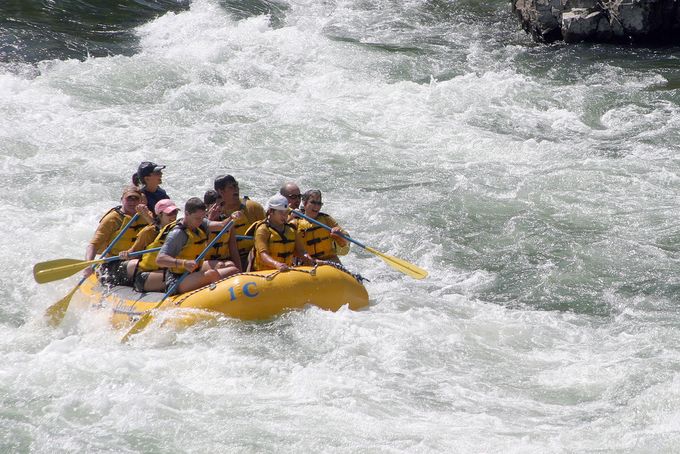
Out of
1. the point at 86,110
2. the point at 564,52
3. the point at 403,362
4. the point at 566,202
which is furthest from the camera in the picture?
the point at 564,52

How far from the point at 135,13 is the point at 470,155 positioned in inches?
324

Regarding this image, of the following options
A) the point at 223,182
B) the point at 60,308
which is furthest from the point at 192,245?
the point at 60,308

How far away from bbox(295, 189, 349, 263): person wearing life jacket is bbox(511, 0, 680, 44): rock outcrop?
919 centimetres

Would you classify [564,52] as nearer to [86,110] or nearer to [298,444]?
[86,110]

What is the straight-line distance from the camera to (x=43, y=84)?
44.9ft

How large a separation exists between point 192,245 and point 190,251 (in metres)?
0.05

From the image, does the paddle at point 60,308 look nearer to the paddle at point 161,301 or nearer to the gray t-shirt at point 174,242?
the gray t-shirt at point 174,242

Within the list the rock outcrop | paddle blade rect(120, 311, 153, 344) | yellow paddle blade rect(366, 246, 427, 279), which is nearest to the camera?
paddle blade rect(120, 311, 153, 344)

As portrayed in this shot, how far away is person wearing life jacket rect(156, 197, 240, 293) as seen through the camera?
7.34 metres

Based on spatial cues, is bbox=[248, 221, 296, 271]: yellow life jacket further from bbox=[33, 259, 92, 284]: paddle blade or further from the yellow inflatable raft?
bbox=[33, 259, 92, 284]: paddle blade

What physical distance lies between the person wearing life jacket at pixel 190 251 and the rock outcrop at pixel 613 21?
9987mm

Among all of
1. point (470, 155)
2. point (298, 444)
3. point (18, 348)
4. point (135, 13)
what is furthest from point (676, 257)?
point (135, 13)

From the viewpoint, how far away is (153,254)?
7.61 meters

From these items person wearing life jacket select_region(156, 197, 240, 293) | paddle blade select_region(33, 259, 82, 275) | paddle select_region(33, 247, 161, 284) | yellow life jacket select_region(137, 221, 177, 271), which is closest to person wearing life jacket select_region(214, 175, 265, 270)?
person wearing life jacket select_region(156, 197, 240, 293)
